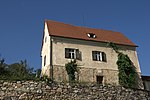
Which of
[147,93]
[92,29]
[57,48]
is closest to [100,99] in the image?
[147,93]

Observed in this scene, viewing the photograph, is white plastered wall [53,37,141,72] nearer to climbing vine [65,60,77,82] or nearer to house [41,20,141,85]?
house [41,20,141,85]

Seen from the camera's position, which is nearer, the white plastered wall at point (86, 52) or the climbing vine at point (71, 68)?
the climbing vine at point (71, 68)

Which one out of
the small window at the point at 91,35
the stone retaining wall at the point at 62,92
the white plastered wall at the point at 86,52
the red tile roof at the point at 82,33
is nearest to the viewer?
the stone retaining wall at the point at 62,92

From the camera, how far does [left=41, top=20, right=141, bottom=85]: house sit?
2442 cm

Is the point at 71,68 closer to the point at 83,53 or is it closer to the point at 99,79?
the point at 83,53

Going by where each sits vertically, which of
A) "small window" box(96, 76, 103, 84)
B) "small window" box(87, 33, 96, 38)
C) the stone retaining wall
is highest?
"small window" box(87, 33, 96, 38)

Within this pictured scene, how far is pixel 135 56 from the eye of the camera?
2800 centimetres

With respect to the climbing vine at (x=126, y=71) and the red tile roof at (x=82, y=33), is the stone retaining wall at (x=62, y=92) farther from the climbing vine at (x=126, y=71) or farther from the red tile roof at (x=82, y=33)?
the red tile roof at (x=82, y=33)

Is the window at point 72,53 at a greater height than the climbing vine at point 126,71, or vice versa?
the window at point 72,53

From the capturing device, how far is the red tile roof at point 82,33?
26372 mm

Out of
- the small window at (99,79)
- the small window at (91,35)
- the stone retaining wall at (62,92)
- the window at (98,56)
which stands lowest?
the stone retaining wall at (62,92)

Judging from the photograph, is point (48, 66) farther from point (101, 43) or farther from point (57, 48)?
point (101, 43)

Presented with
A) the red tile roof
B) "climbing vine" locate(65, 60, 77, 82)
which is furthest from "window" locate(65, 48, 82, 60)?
the red tile roof

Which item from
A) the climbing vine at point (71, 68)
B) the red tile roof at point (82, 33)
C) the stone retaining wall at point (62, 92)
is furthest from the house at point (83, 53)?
the stone retaining wall at point (62, 92)
